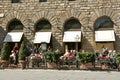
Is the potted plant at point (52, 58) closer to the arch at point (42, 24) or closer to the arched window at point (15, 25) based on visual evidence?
the arch at point (42, 24)

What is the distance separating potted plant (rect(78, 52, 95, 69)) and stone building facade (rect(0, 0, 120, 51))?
528 cm

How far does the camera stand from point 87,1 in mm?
24562

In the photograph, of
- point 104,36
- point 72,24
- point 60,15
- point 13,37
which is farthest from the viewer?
point 13,37

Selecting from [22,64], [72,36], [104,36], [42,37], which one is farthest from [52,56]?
[104,36]

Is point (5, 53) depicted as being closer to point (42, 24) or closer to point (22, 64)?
point (22, 64)

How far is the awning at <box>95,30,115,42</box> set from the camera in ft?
77.0

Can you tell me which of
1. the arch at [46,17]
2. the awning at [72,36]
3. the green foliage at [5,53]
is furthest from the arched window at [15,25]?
the green foliage at [5,53]

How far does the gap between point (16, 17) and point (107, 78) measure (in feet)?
42.2

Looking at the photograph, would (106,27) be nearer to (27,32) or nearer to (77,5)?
(77,5)

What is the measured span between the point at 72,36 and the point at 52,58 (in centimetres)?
515

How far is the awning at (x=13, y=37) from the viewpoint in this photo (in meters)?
25.1

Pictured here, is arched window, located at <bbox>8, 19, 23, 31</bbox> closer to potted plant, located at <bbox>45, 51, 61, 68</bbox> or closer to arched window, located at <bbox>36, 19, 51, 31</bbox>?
arched window, located at <bbox>36, 19, 51, 31</bbox>

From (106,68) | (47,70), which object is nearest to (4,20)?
(47,70)

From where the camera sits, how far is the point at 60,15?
2494 cm
